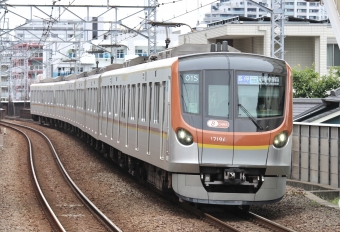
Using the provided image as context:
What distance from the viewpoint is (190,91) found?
1118 cm

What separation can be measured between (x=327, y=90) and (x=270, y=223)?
79.5 feet

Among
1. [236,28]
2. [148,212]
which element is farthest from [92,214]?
[236,28]

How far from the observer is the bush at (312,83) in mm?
33188

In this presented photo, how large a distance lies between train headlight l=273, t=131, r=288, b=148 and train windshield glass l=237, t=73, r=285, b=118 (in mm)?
291

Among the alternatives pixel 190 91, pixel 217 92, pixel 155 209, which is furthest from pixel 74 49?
pixel 217 92

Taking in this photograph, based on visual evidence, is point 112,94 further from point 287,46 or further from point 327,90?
point 287,46

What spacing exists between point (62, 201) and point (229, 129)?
4.35 meters

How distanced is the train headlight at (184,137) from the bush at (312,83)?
75.4 feet

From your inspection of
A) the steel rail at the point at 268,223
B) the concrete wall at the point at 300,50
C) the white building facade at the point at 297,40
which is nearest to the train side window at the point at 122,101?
the steel rail at the point at 268,223

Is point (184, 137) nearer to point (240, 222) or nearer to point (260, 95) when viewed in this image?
point (260, 95)

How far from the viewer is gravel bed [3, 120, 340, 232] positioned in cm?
1055

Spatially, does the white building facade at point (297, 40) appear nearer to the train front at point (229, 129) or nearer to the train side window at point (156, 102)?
the train side window at point (156, 102)

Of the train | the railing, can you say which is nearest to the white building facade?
the railing

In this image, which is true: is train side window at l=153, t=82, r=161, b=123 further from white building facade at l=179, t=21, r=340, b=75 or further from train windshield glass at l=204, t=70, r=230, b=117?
white building facade at l=179, t=21, r=340, b=75
